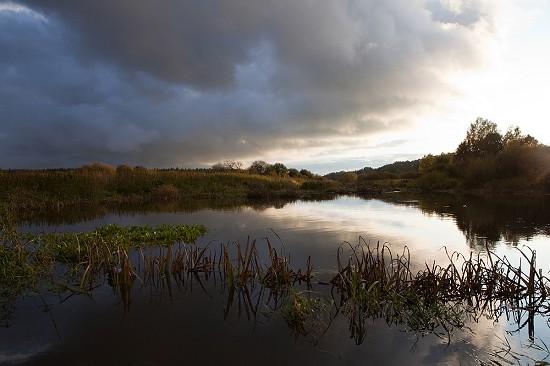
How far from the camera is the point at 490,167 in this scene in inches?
2522

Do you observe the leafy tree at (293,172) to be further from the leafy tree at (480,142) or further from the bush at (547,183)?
the bush at (547,183)

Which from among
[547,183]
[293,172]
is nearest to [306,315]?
[547,183]

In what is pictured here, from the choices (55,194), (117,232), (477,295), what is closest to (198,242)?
(117,232)

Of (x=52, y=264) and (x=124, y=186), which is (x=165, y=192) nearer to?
(x=124, y=186)

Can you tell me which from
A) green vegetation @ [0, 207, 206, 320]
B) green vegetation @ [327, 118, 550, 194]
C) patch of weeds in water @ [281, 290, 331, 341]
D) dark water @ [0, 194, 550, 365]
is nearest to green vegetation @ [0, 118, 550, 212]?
green vegetation @ [327, 118, 550, 194]

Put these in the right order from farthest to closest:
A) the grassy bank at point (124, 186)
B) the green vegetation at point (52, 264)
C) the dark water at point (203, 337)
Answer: the grassy bank at point (124, 186)
the green vegetation at point (52, 264)
the dark water at point (203, 337)

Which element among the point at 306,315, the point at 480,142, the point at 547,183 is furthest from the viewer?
the point at 480,142

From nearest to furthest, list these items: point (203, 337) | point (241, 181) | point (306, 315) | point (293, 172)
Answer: point (203, 337) < point (306, 315) < point (241, 181) < point (293, 172)

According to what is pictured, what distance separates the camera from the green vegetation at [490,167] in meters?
57.6

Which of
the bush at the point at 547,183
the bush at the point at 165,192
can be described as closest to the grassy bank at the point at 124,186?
the bush at the point at 165,192

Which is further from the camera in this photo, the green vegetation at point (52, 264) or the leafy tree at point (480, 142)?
the leafy tree at point (480, 142)

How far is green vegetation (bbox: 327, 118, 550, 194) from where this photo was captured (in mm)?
A: 57625

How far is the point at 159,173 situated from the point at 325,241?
4407 cm

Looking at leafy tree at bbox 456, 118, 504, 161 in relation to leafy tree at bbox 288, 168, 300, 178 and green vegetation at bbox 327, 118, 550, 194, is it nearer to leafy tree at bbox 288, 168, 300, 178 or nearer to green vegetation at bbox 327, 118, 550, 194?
green vegetation at bbox 327, 118, 550, 194
